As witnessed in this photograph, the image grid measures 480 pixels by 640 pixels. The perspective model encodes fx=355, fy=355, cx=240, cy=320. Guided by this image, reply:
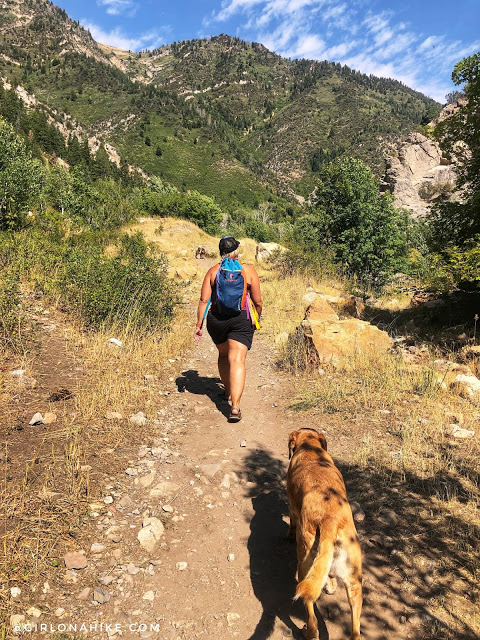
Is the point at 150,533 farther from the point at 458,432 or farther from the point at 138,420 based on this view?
the point at 458,432

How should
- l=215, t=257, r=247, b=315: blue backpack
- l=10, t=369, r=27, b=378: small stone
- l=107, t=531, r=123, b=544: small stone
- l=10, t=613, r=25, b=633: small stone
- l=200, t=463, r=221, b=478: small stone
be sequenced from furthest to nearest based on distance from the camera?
l=215, t=257, r=247, b=315: blue backpack, l=10, t=369, r=27, b=378: small stone, l=200, t=463, r=221, b=478: small stone, l=107, t=531, r=123, b=544: small stone, l=10, t=613, r=25, b=633: small stone

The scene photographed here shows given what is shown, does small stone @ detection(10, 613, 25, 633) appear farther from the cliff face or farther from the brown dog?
the cliff face

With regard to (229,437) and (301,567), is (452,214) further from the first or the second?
(301,567)

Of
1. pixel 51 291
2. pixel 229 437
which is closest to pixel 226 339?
pixel 229 437

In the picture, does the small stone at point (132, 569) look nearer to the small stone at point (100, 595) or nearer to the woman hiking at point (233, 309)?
the small stone at point (100, 595)

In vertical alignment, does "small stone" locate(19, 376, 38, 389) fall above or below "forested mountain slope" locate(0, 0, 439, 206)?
below

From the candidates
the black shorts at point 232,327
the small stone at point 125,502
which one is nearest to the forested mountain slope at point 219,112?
the black shorts at point 232,327

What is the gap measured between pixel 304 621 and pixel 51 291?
20.9 ft

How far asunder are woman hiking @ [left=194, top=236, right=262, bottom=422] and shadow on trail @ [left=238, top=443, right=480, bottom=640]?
4.85 ft

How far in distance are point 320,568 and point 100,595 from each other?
130 cm

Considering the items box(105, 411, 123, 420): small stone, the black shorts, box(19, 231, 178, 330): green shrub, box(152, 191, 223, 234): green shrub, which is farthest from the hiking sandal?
box(152, 191, 223, 234): green shrub

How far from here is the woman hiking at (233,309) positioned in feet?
14.0

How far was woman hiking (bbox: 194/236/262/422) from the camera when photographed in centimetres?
425

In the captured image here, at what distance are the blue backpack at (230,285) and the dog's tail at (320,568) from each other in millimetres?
2776
